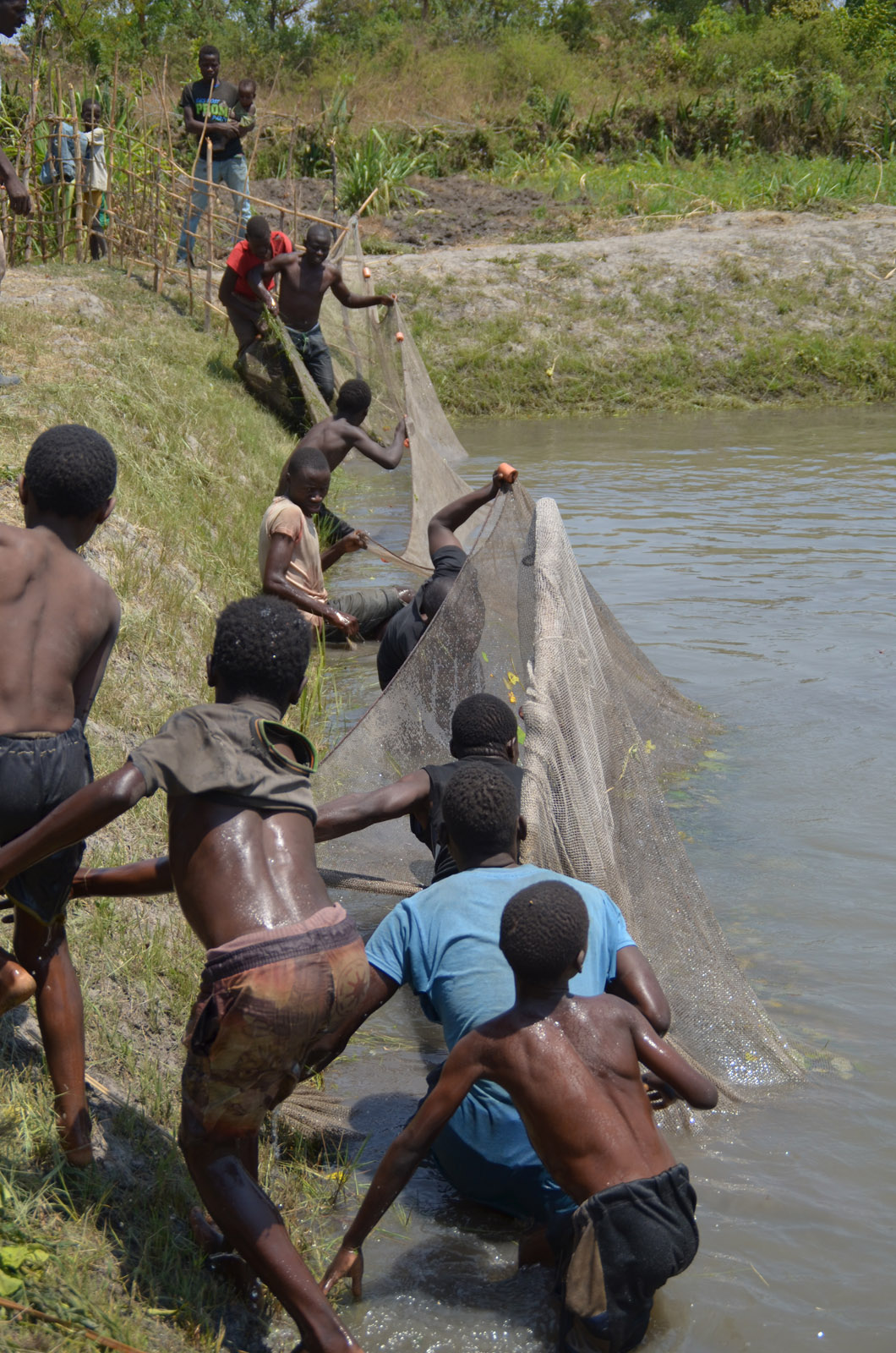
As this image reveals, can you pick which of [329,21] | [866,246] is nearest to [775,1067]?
[866,246]

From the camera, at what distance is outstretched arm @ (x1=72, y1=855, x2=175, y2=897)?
272cm

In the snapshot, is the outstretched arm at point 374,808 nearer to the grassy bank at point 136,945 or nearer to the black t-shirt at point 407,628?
the grassy bank at point 136,945

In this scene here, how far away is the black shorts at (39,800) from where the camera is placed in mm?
2672

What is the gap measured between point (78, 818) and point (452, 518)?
3.85m

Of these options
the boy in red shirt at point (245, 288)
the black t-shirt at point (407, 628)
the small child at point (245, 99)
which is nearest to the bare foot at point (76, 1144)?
the black t-shirt at point (407, 628)

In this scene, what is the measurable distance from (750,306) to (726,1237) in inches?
689

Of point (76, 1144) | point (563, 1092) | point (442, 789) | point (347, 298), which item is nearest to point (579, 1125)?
point (563, 1092)

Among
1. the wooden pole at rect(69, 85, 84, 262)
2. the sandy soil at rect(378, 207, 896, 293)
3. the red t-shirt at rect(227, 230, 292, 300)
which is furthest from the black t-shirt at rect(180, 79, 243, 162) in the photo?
the sandy soil at rect(378, 207, 896, 293)

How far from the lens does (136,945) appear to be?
3590 mm

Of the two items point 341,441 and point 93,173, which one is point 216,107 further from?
point 341,441

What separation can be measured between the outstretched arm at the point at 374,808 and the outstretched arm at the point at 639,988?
2.99 feet

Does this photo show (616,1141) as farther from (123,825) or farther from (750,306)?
(750,306)

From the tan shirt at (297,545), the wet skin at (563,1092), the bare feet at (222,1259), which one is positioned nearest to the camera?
the wet skin at (563,1092)

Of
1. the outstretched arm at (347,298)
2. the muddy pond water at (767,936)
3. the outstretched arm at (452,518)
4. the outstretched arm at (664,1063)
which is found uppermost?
the outstretched arm at (347,298)
